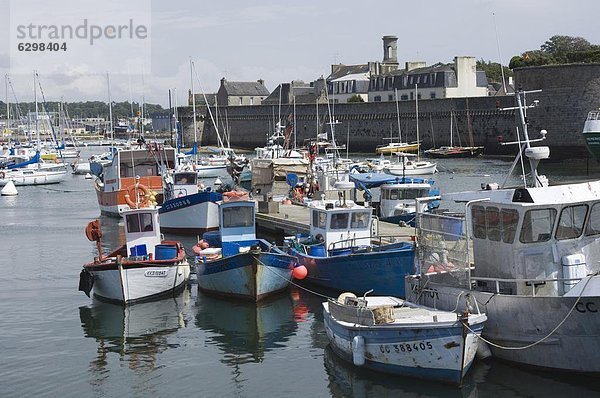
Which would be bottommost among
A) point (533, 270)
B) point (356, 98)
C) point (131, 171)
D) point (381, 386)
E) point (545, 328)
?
point (381, 386)

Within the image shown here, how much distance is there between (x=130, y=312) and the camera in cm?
2094

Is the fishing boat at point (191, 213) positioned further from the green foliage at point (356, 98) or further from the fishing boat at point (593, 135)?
the green foliage at point (356, 98)

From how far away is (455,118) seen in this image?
269ft

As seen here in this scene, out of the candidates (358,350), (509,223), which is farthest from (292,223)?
(509,223)

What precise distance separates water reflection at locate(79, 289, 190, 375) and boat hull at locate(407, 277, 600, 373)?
5.85 m

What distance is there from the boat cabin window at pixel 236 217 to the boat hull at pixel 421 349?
8.78 metres

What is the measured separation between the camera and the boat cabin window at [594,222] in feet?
49.7

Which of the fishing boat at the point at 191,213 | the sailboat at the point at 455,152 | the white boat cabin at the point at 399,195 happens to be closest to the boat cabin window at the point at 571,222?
the white boat cabin at the point at 399,195

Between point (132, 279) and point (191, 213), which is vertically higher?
point (191, 213)

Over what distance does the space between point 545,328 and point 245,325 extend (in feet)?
23.1

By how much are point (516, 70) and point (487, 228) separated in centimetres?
5252

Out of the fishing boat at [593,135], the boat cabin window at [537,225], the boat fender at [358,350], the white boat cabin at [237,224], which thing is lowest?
the boat fender at [358,350]

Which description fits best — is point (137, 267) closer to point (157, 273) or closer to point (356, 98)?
point (157, 273)

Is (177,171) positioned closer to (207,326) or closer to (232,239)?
(232,239)
